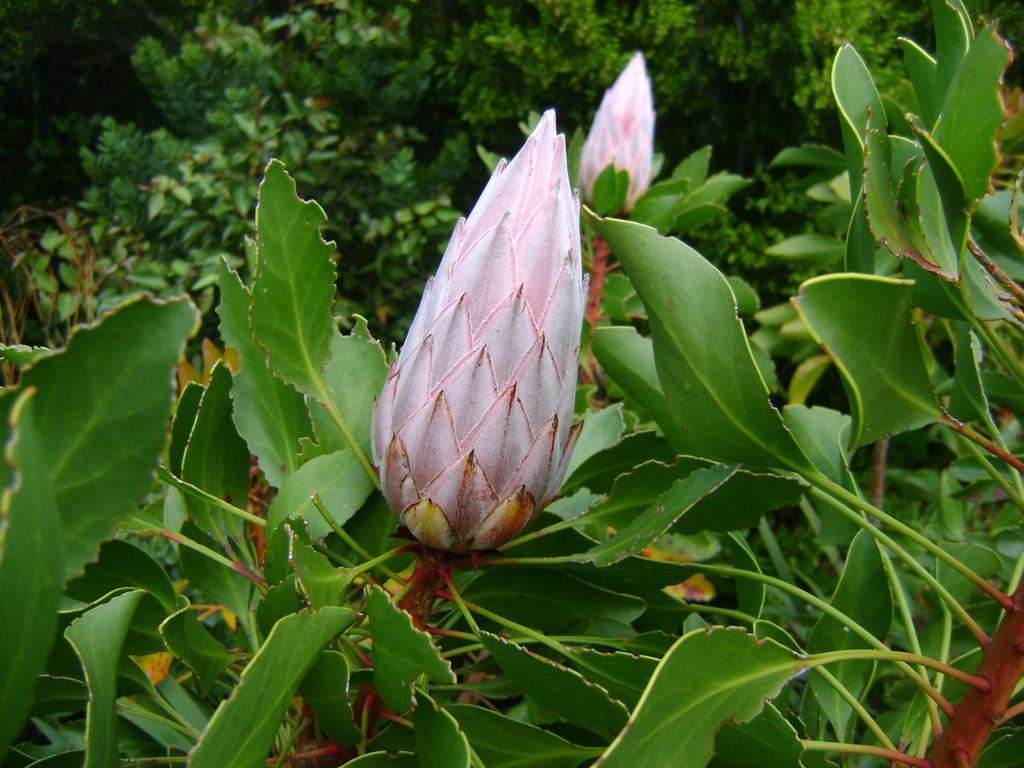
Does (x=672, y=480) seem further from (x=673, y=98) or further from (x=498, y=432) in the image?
(x=673, y=98)

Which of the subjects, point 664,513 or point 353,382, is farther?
point 353,382

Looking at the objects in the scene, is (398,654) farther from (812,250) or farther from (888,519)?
(812,250)

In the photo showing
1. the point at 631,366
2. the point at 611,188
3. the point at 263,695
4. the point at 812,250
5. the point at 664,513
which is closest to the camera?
the point at 263,695

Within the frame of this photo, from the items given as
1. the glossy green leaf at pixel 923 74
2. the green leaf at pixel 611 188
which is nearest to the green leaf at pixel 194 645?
the glossy green leaf at pixel 923 74

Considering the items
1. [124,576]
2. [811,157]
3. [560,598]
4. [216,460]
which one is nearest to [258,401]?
[216,460]

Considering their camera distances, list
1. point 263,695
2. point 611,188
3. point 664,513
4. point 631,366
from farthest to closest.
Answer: point 611,188
point 631,366
point 664,513
point 263,695

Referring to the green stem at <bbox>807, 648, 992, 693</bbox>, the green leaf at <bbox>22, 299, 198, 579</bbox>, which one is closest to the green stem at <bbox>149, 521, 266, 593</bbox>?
the green leaf at <bbox>22, 299, 198, 579</bbox>

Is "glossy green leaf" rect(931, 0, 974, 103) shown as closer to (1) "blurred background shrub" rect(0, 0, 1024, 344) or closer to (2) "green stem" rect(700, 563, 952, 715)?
(2) "green stem" rect(700, 563, 952, 715)
